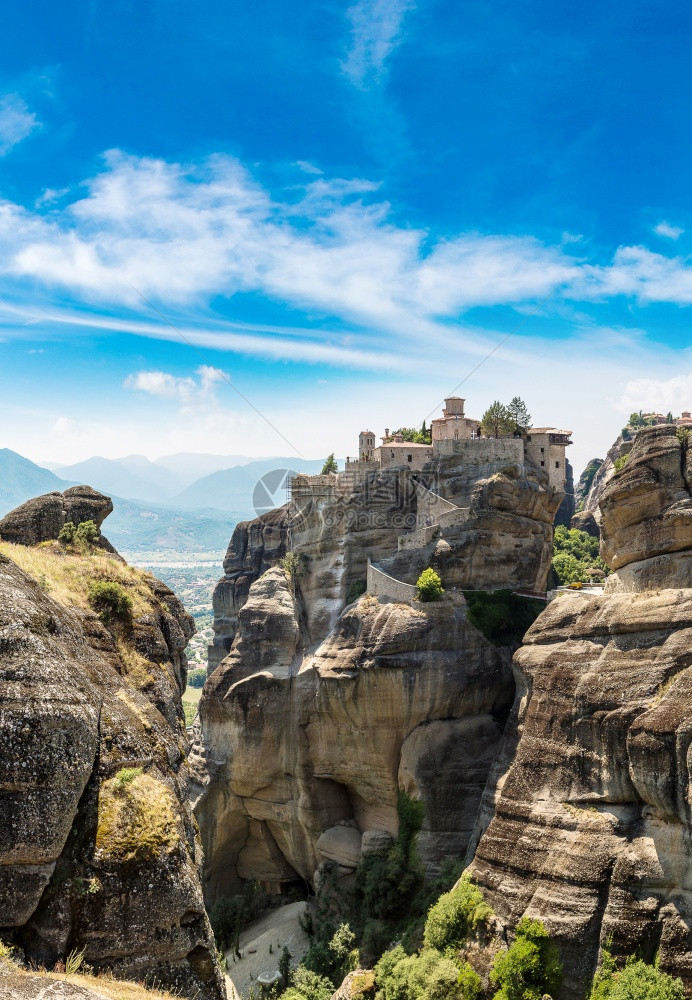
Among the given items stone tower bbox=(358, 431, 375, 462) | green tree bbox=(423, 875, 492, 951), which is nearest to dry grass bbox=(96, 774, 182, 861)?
green tree bbox=(423, 875, 492, 951)

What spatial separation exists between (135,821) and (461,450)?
36.7 meters

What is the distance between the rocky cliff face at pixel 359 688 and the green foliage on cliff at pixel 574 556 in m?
12.9

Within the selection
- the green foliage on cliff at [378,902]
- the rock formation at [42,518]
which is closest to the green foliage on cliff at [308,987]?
the green foliage on cliff at [378,902]

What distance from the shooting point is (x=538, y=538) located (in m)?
45.8

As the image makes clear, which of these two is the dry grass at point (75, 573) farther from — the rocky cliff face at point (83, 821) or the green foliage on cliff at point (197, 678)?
the green foliage on cliff at point (197, 678)

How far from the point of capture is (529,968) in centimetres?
2603

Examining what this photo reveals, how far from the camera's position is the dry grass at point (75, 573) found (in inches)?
808

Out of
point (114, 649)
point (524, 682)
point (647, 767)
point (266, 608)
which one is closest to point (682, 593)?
point (647, 767)

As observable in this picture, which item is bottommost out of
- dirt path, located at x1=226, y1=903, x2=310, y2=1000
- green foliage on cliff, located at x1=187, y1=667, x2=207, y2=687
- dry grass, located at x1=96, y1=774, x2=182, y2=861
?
green foliage on cliff, located at x1=187, y1=667, x2=207, y2=687

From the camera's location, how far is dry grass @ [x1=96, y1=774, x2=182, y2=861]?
1483 centimetres

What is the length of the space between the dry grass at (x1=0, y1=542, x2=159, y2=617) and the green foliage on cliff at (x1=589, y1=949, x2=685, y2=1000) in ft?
60.2

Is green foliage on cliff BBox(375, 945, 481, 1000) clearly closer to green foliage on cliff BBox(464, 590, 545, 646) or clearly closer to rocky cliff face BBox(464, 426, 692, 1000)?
rocky cliff face BBox(464, 426, 692, 1000)

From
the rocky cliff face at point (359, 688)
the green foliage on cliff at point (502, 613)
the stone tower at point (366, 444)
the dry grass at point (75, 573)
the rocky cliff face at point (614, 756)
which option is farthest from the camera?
the stone tower at point (366, 444)

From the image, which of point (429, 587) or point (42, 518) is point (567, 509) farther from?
point (42, 518)
